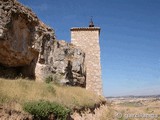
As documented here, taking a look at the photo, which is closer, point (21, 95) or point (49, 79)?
point (21, 95)

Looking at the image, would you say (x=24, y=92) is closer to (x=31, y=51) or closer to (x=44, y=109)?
(x=44, y=109)

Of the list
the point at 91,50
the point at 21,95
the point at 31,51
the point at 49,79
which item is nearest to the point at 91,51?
the point at 91,50

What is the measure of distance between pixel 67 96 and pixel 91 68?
14.2 meters

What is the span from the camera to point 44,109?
8.62m

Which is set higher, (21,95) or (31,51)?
(31,51)

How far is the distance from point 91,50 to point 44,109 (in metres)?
19.3

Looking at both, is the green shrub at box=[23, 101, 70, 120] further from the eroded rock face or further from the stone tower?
the stone tower

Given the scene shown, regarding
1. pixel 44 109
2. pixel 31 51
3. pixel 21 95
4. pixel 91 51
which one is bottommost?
pixel 44 109

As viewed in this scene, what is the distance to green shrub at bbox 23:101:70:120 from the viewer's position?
830 centimetres

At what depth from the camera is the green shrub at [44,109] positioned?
327 inches

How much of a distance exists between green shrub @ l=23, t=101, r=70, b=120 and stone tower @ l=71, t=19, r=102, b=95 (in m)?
17.3

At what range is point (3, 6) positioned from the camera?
12.3m

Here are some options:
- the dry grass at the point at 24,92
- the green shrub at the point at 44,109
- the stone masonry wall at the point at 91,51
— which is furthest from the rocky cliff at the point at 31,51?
the stone masonry wall at the point at 91,51

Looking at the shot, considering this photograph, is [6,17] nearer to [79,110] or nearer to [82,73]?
[79,110]
